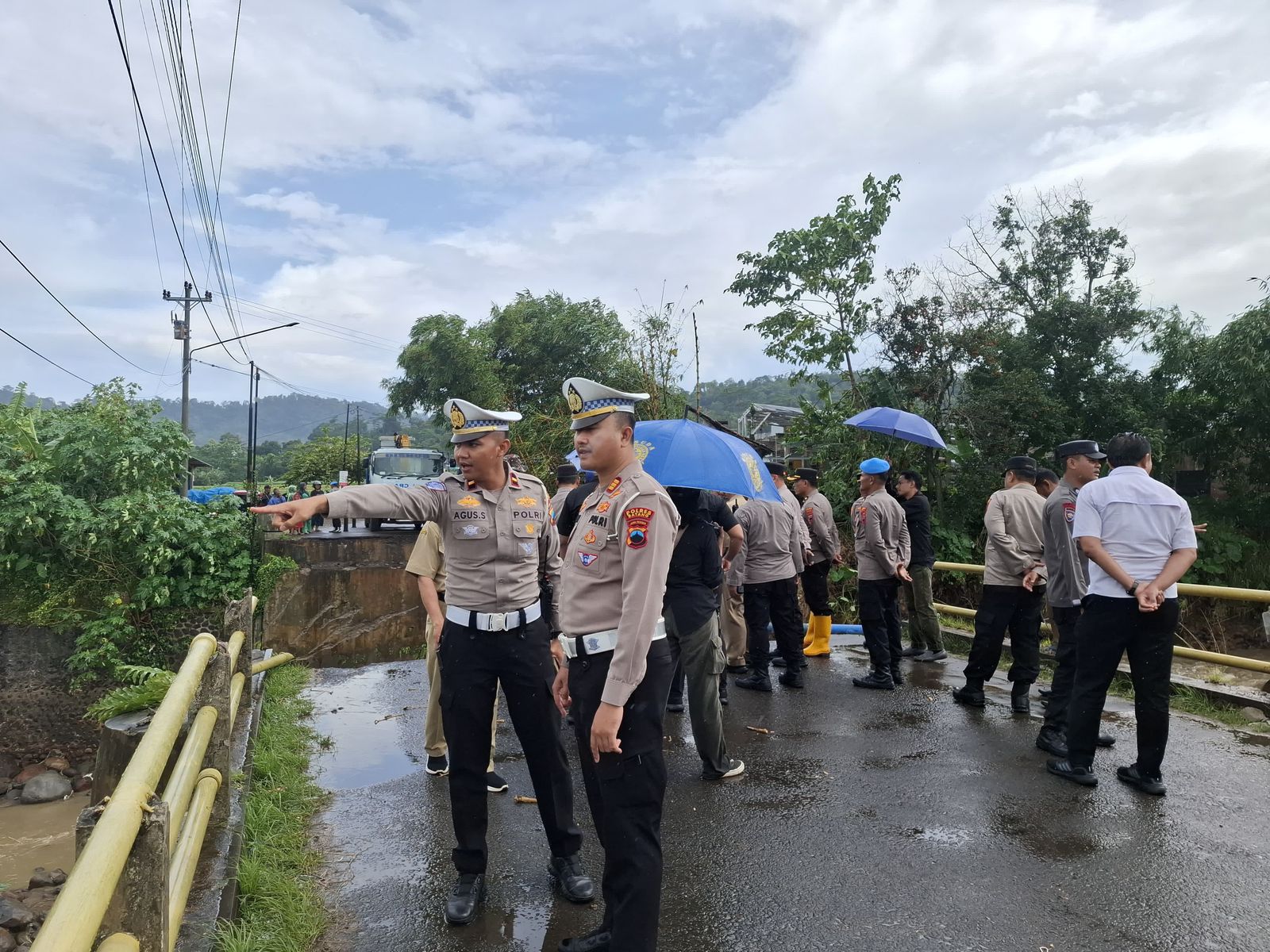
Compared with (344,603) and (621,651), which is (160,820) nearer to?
(621,651)

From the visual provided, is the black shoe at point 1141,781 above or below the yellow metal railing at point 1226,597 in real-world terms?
below

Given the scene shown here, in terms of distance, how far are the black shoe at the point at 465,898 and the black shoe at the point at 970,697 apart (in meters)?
4.41

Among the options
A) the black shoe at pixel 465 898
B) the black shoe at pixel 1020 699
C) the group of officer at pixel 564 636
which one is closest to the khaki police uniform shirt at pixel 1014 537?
the black shoe at pixel 1020 699

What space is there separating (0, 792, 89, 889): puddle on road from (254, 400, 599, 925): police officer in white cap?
5.28 m

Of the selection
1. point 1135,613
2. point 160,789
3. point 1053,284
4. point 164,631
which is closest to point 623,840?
point 160,789

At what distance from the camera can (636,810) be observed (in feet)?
9.13

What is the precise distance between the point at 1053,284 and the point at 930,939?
56.0 ft

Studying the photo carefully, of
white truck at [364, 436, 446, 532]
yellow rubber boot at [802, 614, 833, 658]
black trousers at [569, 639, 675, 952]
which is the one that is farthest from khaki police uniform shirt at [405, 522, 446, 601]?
white truck at [364, 436, 446, 532]

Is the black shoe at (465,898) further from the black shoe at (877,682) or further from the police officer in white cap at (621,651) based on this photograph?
the black shoe at (877,682)

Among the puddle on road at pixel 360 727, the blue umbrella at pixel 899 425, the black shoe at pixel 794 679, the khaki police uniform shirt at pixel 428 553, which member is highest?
the blue umbrella at pixel 899 425

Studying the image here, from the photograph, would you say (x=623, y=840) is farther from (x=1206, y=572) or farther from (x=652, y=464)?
(x=1206, y=572)

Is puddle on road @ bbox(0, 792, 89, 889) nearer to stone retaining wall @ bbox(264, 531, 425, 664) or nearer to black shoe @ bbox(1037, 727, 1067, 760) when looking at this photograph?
stone retaining wall @ bbox(264, 531, 425, 664)

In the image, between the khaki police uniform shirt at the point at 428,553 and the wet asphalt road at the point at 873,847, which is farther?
the khaki police uniform shirt at the point at 428,553

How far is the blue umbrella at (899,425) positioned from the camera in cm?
882
